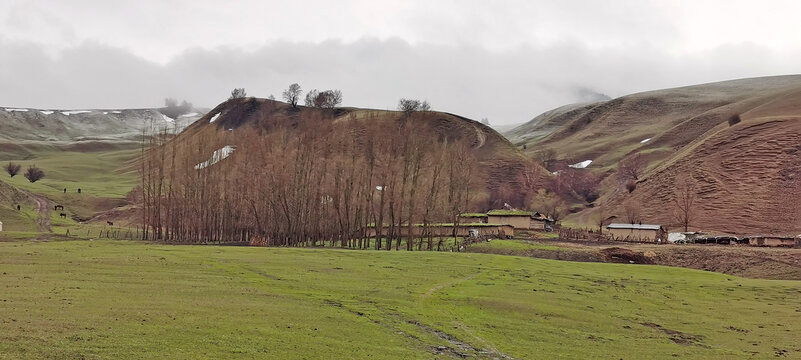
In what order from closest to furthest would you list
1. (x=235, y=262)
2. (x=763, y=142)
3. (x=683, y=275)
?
(x=235, y=262) < (x=683, y=275) < (x=763, y=142)

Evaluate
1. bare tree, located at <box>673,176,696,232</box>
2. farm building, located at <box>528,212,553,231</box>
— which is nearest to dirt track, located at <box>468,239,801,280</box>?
farm building, located at <box>528,212,553,231</box>

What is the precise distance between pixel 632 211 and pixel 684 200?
12.0 m

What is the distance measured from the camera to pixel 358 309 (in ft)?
97.6

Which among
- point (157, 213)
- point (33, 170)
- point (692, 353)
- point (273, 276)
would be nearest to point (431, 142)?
point (157, 213)

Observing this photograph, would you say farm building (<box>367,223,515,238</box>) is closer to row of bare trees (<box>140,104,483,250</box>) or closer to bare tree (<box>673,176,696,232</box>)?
row of bare trees (<box>140,104,483,250</box>)

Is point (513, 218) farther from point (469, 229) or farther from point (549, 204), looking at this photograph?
point (549, 204)

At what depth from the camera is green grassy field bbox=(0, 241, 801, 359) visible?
20.9 meters

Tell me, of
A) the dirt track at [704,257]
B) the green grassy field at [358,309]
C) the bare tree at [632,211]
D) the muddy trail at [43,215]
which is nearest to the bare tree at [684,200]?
the bare tree at [632,211]

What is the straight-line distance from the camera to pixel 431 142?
300ft

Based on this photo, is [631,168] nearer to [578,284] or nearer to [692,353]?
[578,284]

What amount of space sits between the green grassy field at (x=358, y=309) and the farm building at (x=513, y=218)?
2287 inches

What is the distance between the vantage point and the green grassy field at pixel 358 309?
20859 mm

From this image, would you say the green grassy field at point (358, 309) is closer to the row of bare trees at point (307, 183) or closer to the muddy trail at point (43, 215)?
the row of bare trees at point (307, 183)

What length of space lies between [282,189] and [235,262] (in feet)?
121
